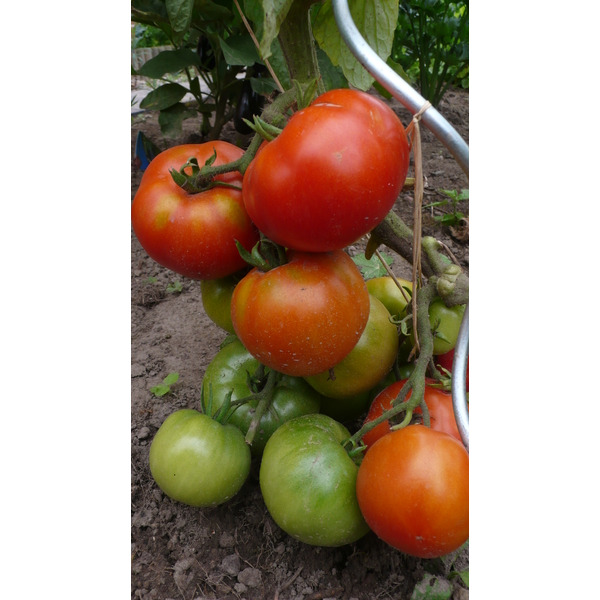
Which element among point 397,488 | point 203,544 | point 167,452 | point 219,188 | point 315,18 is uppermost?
point 315,18

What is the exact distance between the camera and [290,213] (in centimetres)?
83

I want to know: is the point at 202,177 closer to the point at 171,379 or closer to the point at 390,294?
the point at 390,294

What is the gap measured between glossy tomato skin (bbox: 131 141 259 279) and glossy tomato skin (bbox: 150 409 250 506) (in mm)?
332

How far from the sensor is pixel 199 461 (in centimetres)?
111

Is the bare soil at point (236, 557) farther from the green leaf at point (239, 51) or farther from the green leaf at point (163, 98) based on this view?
the green leaf at point (163, 98)

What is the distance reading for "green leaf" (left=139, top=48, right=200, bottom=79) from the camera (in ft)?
7.66

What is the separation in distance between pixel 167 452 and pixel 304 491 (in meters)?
0.31

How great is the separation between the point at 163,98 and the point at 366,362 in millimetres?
1932

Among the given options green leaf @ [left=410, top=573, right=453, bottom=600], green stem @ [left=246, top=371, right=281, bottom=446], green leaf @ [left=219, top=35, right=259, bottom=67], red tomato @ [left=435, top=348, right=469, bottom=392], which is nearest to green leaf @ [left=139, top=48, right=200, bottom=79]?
green leaf @ [left=219, top=35, right=259, bottom=67]

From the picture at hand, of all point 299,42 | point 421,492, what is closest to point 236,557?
point 421,492

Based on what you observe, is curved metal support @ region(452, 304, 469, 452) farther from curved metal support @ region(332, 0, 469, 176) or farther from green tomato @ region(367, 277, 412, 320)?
green tomato @ region(367, 277, 412, 320)

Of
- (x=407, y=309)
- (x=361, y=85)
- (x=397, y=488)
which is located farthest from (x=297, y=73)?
(x=397, y=488)

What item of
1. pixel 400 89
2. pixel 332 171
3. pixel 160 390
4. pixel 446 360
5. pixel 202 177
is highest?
pixel 400 89

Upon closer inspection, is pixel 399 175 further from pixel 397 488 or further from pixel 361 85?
pixel 397 488
